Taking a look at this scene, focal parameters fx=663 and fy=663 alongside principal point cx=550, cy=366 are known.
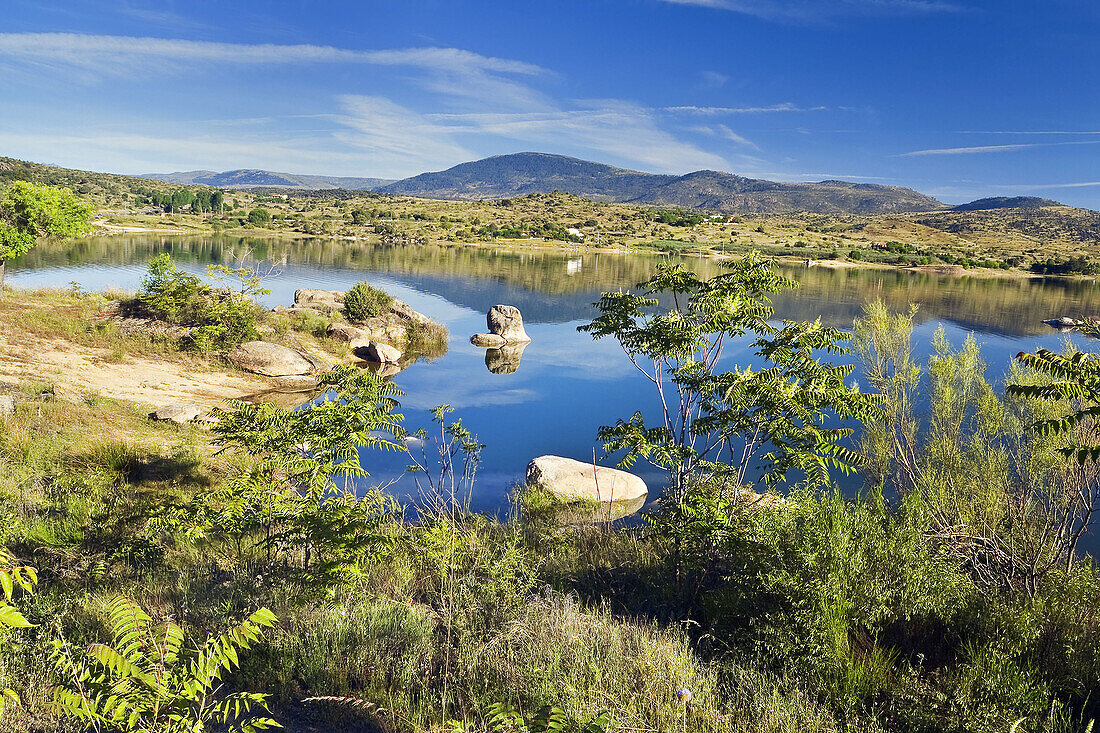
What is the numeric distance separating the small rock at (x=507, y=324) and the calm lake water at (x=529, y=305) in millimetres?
961

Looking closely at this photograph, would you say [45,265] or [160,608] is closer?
[160,608]

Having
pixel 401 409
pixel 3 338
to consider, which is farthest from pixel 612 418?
pixel 3 338

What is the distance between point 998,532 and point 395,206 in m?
152

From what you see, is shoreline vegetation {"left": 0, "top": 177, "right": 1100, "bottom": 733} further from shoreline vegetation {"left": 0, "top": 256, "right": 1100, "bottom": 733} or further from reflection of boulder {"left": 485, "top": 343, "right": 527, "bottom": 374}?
reflection of boulder {"left": 485, "top": 343, "right": 527, "bottom": 374}

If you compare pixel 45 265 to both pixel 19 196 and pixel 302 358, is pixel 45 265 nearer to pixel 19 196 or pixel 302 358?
pixel 19 196

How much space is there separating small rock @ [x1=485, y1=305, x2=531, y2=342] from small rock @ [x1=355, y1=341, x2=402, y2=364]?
6633 mm

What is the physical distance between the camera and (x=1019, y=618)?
19.1 feet

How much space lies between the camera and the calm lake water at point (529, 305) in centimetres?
2048

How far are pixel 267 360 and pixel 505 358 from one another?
10.7 m

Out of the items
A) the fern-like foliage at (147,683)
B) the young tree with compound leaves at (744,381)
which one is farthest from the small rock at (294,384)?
the fern-like foliage at (147,683)

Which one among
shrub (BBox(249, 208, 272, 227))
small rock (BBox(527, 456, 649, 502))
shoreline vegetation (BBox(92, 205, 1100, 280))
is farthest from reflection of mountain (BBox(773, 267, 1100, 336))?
shrub (BBox(249, 208, 272, 227))

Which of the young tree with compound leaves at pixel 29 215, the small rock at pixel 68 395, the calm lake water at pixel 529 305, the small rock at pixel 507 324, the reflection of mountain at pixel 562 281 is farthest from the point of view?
the reflection of mountain at pixel 562 281

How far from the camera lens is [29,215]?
25.1 metres

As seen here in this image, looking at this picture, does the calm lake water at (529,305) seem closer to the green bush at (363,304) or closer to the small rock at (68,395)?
the green bush at (363,304)
